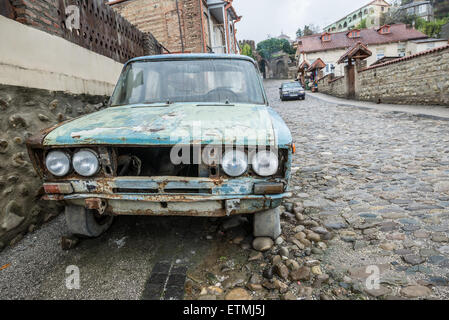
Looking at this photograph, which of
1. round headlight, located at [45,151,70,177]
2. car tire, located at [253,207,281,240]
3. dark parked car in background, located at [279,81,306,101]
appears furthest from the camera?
dark parked car in background, located at [279,81,306,101]

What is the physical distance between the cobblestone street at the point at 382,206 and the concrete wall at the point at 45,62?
10.1 ft

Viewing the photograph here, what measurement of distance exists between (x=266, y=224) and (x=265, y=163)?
24.1 inches

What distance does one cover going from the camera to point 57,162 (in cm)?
181

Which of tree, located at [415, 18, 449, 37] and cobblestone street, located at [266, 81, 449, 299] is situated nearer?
cobblestone street, located at [266, 81, 449, 299]

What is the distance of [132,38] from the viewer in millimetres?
6102

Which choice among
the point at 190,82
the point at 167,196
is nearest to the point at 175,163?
the point at 167,196

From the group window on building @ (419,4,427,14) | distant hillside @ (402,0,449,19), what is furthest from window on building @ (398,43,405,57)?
window on building @ (419,4,427,14)

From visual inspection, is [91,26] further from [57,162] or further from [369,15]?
[369,15]

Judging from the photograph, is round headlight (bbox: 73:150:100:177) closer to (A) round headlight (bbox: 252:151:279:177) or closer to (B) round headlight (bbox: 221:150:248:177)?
(B) round headlight (bbox: 221:150:248:177)

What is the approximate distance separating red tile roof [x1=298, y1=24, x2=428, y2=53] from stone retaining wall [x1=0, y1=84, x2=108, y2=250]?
38.6 m

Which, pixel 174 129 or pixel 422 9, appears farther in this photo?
pixel 422 9

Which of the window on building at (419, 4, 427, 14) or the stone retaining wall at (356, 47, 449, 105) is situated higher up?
the window on building at (419, 4, 427, 14)

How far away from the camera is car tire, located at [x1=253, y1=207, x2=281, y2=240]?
6.88ft
